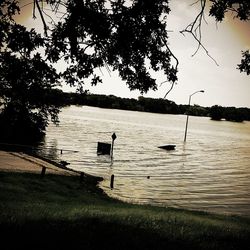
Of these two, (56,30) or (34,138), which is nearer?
(56,30)

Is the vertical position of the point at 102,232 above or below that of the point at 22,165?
above

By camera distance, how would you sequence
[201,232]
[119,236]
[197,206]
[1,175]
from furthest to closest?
[197,206], [1,175], [201,232], [119,236]

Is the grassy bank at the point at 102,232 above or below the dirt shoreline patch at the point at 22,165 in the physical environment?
above

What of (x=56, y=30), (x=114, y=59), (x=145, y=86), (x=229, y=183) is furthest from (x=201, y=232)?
(x=229, y=183)

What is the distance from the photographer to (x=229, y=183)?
35438mm

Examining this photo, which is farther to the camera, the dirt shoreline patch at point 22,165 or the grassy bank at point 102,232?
the dirt shoreline patch at point 22,165

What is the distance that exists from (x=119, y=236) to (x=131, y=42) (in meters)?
4.57

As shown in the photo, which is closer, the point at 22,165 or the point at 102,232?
the point at 102,232

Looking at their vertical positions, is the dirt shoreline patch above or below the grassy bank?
below

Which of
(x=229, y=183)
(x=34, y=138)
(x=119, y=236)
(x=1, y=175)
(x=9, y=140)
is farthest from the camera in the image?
(x=34, y=138)

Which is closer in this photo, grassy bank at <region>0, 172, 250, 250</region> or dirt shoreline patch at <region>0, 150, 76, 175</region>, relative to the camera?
grassy bank at <region>0, 172, 250, 250</region>

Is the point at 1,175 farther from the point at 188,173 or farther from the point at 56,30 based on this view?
the point at 188,173

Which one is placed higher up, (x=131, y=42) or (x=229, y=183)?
(x=131, y=42)

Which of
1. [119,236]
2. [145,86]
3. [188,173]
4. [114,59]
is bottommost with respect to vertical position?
[188,173]
